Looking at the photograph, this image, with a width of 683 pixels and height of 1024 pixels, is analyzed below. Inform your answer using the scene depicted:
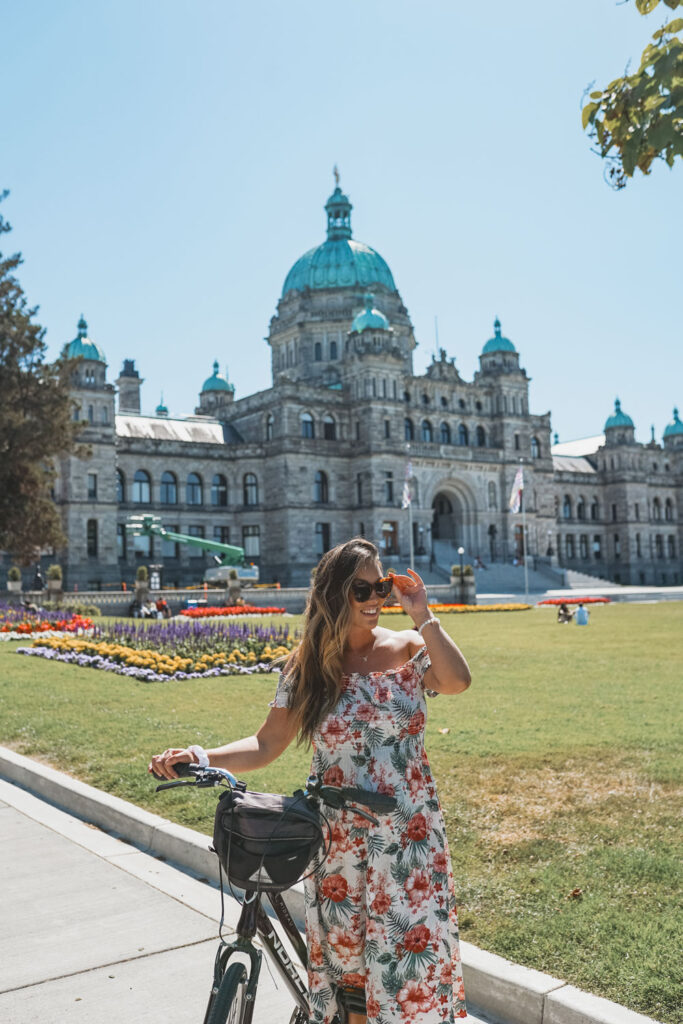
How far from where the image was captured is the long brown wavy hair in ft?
12.1

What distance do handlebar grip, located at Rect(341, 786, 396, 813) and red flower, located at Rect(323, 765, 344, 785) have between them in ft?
1.04

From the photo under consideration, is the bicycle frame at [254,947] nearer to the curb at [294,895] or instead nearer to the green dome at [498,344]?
the curb at [294,895]

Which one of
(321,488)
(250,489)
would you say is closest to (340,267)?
(321,488)

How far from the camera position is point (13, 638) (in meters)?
25.7

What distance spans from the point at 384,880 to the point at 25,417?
1067 inches

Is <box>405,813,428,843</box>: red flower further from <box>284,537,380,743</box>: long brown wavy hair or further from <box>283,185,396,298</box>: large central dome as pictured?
<box>283,185,396,298</box>: large central dome

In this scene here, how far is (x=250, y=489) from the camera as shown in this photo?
62.3 m

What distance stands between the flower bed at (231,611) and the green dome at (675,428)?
213ft

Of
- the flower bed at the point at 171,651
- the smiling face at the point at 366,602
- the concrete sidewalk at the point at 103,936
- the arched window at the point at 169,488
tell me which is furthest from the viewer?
the arched window at the point at 169,488

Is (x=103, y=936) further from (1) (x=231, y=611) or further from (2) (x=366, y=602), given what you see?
(1) (x=231, y=611)

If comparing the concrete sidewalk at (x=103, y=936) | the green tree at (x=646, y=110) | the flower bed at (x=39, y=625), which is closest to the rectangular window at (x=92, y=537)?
the flower bed at (x=39, y=625)

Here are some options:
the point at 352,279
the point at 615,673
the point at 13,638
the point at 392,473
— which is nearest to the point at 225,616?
the point at 13,638

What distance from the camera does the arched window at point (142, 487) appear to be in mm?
58469

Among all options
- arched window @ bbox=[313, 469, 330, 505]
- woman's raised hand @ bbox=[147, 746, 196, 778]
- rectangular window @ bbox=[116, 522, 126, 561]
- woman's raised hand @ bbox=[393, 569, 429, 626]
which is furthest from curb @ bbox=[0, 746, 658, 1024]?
arched window @ bbox=[313, 469, 330, 505]
